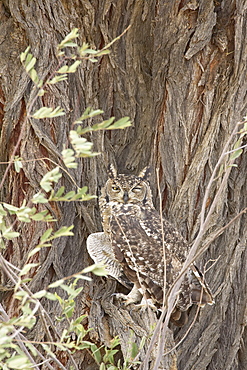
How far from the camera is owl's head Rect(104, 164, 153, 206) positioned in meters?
3.21

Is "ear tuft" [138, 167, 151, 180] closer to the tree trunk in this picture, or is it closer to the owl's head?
the owl's head

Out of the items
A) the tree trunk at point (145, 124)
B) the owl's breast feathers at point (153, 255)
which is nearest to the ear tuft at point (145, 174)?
the tree trunk at point (145, 124)

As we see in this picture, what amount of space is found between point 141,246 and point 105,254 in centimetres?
25

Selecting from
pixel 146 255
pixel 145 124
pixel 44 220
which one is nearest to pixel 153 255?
pixel 146 255

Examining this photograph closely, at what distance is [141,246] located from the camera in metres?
3.06

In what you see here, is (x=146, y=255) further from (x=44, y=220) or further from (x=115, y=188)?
(x=44, y=220)

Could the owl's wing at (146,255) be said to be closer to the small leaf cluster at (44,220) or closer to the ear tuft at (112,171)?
the ear tuft at (112,171)

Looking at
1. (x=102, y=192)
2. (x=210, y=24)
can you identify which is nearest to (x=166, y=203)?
(x=102, y=192)

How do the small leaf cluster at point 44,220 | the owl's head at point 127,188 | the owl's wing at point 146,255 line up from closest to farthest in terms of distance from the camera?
1. the small leaf cluster at point 44,220
2. the owl's wing at point 146,255
3. the owl's head at point 127,188

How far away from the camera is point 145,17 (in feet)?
11.5

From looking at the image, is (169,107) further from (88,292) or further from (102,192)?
(88,292)

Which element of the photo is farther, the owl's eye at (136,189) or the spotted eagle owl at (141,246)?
the owl's eye at (136,189)

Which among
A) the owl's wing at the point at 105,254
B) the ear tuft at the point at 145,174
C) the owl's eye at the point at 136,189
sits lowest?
the owl's wing at the point at 105,254

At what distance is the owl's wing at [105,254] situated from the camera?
3.10 metres
